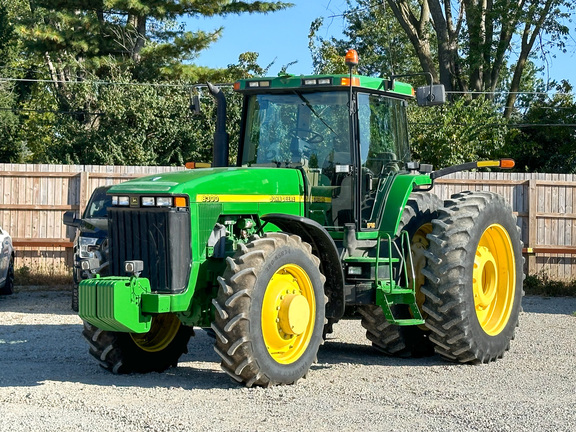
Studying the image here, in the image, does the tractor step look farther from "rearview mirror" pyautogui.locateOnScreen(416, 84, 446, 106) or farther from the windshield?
"rearview mirror" pyautogui.locateOnScreen(416, 84, 446, 106)

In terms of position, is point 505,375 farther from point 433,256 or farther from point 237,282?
point 237,282

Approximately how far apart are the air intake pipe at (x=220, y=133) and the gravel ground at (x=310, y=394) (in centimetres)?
203

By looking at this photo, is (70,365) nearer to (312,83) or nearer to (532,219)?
(312,83)

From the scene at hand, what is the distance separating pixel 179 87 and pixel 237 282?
17.5 m

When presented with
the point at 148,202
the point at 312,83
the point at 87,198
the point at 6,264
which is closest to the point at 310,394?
the point at 148,202

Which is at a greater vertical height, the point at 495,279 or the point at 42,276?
the point at 495,279

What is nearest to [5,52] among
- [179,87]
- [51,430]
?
[179,87]

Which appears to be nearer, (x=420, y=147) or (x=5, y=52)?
(x=420, y=147)

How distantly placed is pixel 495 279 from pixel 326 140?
242cm

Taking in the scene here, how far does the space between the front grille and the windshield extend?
1633 millimetres

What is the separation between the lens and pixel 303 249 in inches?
310

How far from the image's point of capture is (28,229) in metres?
18.3

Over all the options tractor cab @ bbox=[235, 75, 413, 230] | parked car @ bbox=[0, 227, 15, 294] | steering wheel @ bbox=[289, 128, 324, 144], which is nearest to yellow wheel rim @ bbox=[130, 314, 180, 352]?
tractor cab @ bbox=[235, 75, 413, 230]

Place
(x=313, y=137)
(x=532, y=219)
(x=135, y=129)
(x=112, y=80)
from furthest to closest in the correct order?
(x=112, y=80) → (x=135, y=129) → (x=532, y=219) → (x=313, y=137)
